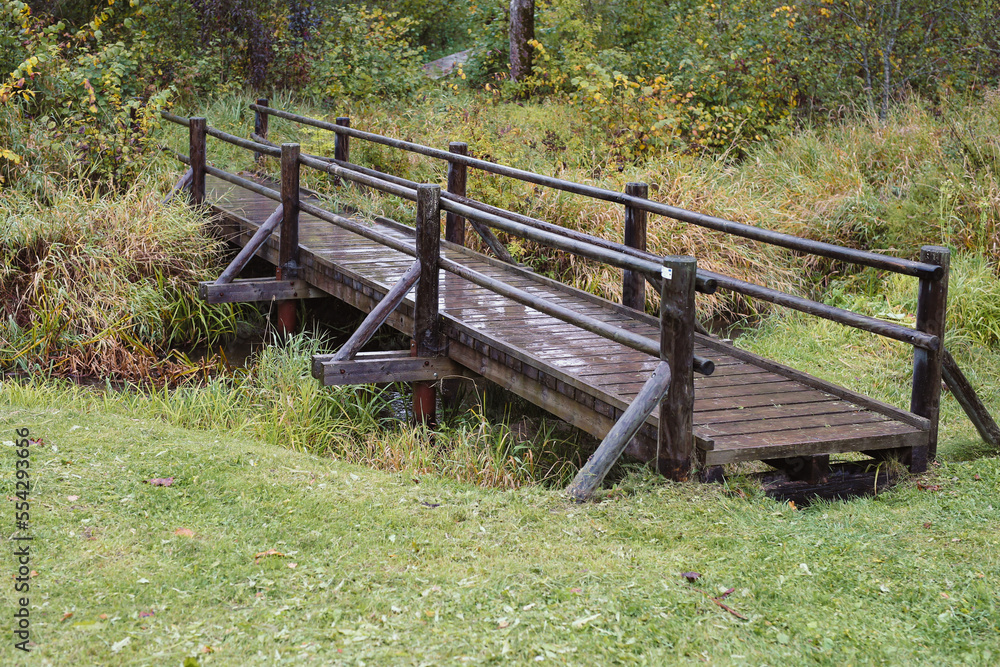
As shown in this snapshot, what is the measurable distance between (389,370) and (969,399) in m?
3.35

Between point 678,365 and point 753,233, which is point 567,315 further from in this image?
point 753,233

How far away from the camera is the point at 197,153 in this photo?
33.2 feet

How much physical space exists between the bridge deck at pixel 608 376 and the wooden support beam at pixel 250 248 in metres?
0.46

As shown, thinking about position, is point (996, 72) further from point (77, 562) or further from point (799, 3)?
point (77, 562)

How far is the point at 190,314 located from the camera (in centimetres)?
897

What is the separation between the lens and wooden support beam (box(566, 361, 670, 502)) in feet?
14.9

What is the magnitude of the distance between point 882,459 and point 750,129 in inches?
363

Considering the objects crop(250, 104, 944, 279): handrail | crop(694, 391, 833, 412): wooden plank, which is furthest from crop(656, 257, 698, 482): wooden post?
crop(250, 104, 944, 279): handrail

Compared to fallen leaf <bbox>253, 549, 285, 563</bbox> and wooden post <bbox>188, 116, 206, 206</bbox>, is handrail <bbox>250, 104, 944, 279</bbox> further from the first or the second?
→ fallen leaf <bbox>253, 549, 285, 563</bbox>

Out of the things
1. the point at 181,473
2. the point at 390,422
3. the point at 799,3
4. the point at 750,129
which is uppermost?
the point at 799,3

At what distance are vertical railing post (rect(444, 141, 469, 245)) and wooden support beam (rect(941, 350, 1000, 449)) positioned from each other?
4612 millimetres

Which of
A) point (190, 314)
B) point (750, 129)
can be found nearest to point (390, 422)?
point (190, 314)

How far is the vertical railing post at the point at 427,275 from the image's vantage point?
6.38 m

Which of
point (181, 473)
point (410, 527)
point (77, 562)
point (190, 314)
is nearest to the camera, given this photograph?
point (77, 562)
